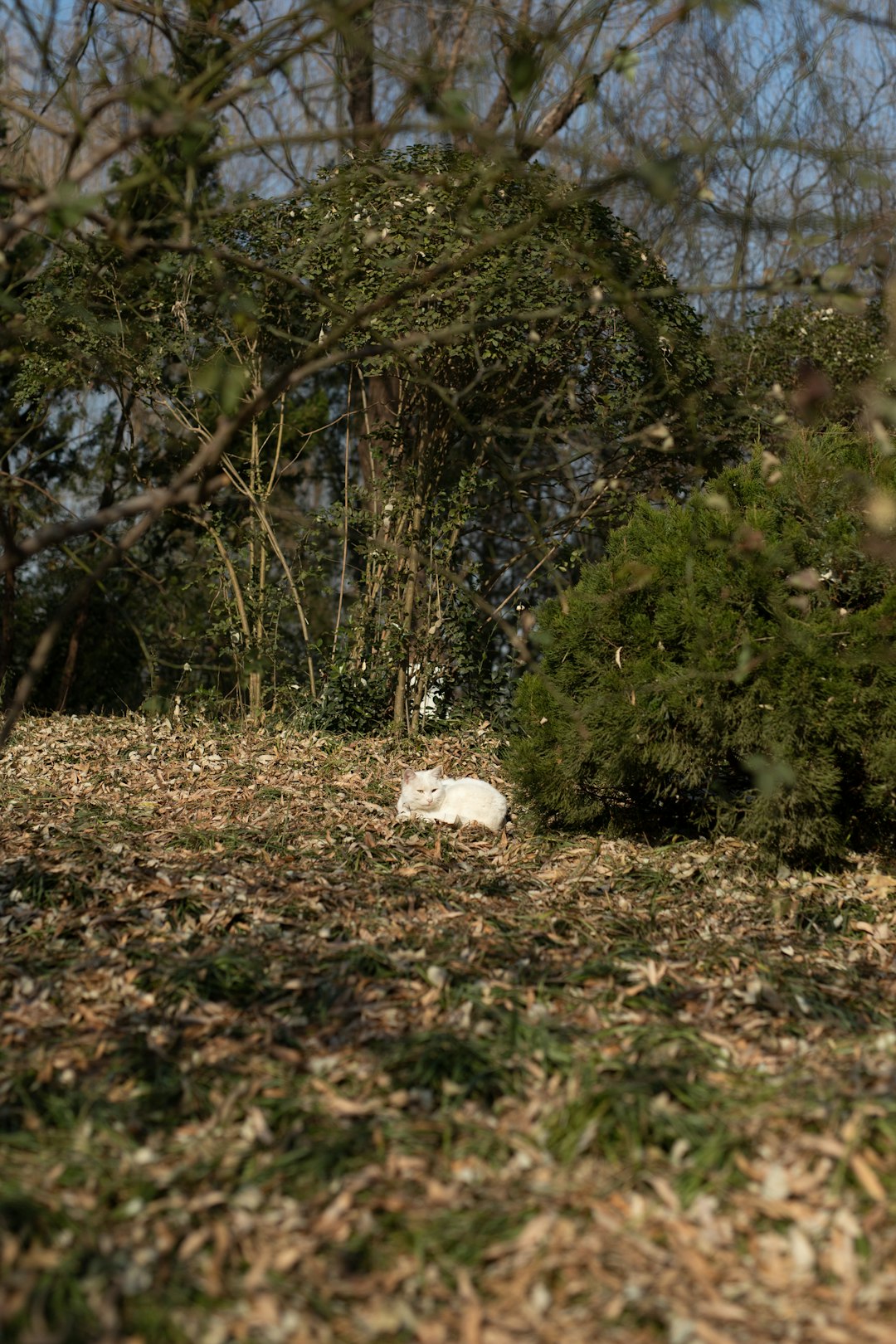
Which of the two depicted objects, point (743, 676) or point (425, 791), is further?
point (425, 791)

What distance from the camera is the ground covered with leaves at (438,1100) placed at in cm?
214

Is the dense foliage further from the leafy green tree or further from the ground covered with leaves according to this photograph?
the ground covered with leaves

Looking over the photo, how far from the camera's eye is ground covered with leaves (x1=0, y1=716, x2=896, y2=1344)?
2137mm

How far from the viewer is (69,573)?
332 inches

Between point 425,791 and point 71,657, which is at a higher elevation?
point 71,657

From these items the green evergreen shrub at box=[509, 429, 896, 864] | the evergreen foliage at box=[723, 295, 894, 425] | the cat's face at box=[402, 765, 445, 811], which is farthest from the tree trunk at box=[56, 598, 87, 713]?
the evergreen foliage at box=[723, 295, 894, 425]

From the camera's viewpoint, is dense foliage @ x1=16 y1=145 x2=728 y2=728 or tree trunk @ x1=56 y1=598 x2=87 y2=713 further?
tree trunk @ x1=56 y1=598 x2=87 y2=713

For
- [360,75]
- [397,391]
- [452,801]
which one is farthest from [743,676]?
[360,75]

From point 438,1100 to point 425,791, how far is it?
2515 millimetres

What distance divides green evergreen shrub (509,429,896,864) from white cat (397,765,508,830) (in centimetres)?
15

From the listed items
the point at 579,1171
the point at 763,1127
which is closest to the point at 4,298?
the point at 579,1171

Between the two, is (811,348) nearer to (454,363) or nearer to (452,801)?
(454,363)

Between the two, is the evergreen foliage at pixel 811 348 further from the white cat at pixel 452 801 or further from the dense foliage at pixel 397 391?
the white cat at pixel 452 801

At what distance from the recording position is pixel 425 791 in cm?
522
